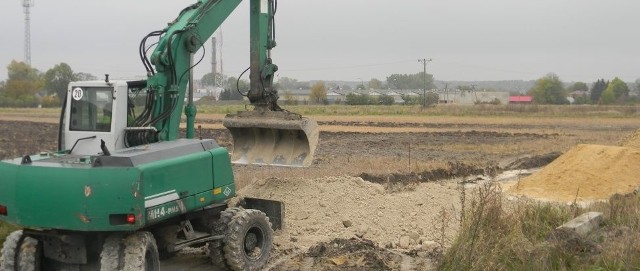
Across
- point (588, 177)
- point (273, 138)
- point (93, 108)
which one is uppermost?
point (93, 108)

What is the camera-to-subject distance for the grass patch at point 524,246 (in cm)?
654

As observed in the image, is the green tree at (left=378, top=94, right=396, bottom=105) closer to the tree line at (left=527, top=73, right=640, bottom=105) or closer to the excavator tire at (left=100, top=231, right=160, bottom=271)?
the tree line at (left=527, top=73, right=640, bottom=105)

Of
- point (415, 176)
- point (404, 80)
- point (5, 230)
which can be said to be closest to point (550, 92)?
point (404, 80)

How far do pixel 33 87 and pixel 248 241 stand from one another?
3275 inches

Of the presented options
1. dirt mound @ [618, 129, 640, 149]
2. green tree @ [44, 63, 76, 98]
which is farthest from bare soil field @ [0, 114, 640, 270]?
green tree @ [44, 63, 76, 98]

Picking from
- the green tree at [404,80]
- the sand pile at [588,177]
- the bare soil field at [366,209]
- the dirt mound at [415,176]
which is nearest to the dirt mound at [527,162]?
the bare soil field at [366,209]

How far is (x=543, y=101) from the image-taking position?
10519 cm

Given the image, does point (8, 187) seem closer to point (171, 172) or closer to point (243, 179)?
point (171, 172)

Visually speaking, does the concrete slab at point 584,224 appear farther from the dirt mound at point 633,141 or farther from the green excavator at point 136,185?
the dirt mound at point 633,141

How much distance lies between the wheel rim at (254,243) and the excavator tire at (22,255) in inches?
95.0

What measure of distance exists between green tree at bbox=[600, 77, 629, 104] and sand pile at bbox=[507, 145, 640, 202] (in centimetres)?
8356

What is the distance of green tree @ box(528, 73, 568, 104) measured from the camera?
105 meters

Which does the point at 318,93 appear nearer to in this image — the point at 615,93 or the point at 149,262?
the point at 615,93

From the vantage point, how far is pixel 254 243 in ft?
28.4
